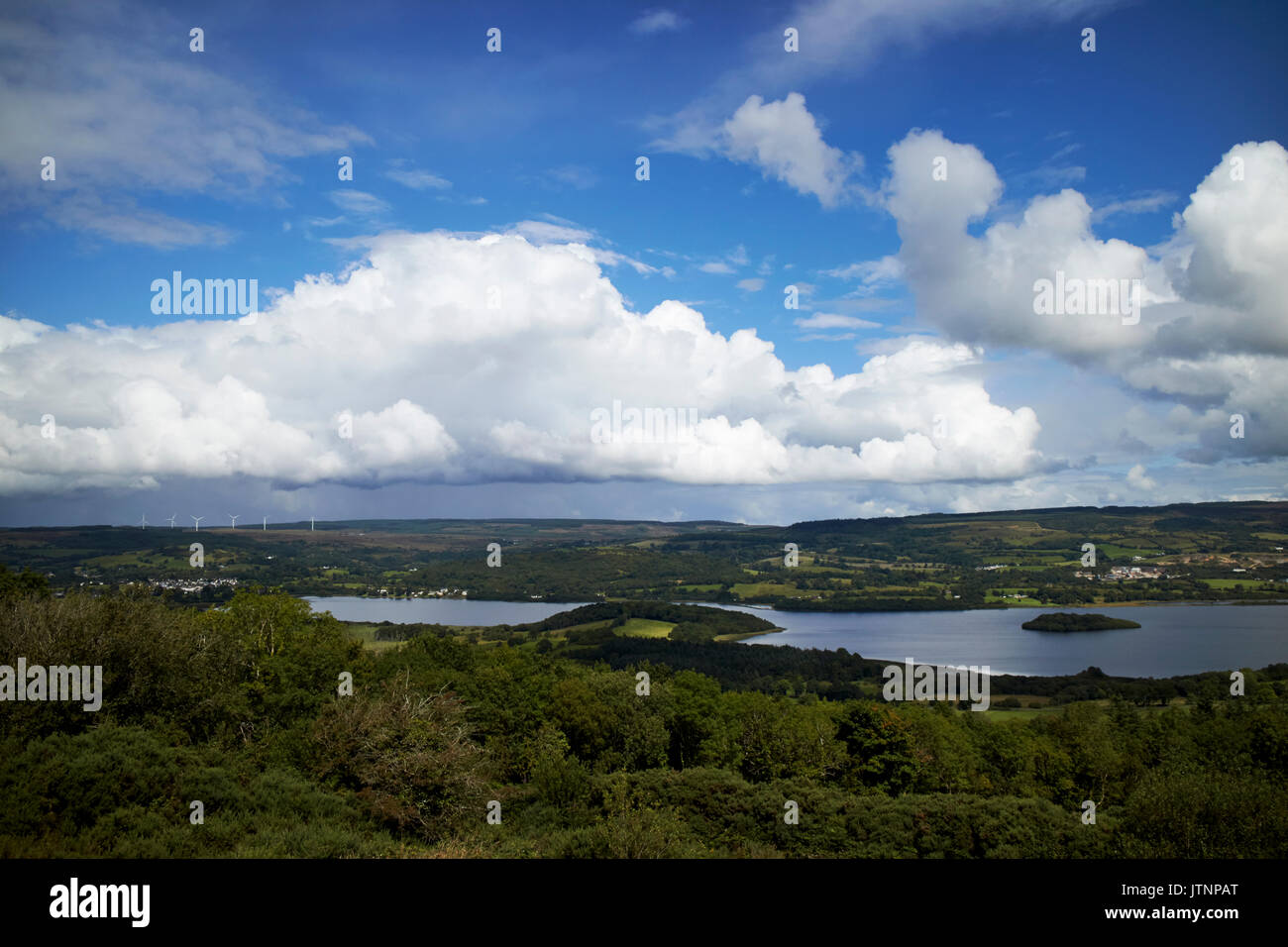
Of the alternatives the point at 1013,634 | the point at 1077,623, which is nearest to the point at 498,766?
the point at 1013,634

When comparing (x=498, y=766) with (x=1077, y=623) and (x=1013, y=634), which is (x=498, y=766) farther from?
(x=1077, y=623)

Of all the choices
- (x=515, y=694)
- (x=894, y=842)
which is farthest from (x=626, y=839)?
(x=515, y=694)

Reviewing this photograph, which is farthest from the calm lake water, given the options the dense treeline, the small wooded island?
the dense treeline

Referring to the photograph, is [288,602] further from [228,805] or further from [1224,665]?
[1224,665]

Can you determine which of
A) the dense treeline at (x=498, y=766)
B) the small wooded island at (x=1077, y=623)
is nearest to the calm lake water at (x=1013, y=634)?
the small wooded island at (x=1077, y=623)

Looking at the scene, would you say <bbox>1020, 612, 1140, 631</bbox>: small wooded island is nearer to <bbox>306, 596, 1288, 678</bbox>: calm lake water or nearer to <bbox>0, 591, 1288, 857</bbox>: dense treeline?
<bbox>306, 596, 1288, 678</bbox>: calm lake water
